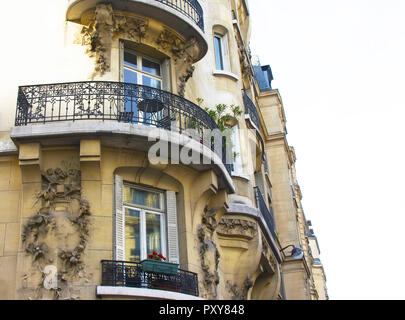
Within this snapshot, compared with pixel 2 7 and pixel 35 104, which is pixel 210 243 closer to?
pixel 35 104

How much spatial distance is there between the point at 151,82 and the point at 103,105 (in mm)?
2518

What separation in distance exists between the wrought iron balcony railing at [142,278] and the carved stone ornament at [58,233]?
17.3 inches

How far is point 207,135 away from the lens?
1324cm

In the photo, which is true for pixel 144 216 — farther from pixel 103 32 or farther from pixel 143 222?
pixel 103 32

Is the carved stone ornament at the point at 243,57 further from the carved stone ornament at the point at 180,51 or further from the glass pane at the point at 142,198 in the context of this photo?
the glass pane at the point at 142,198

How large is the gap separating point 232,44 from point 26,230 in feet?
33.4

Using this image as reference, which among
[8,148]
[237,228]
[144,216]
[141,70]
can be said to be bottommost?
[144,216]

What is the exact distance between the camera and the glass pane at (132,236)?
36.9 ft

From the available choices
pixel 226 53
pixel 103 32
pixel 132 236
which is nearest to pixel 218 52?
pixel 226 53

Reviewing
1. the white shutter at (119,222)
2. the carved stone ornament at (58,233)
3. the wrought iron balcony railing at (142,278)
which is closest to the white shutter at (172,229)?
the wrought iron balcony railing at (142,278)

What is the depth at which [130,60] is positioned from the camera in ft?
44.4

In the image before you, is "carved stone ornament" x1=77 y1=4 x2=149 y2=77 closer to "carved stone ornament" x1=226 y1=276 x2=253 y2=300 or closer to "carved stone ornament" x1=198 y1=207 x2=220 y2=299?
"carved stone ornament" x1=198 y1=207 x2=220 y2=299
